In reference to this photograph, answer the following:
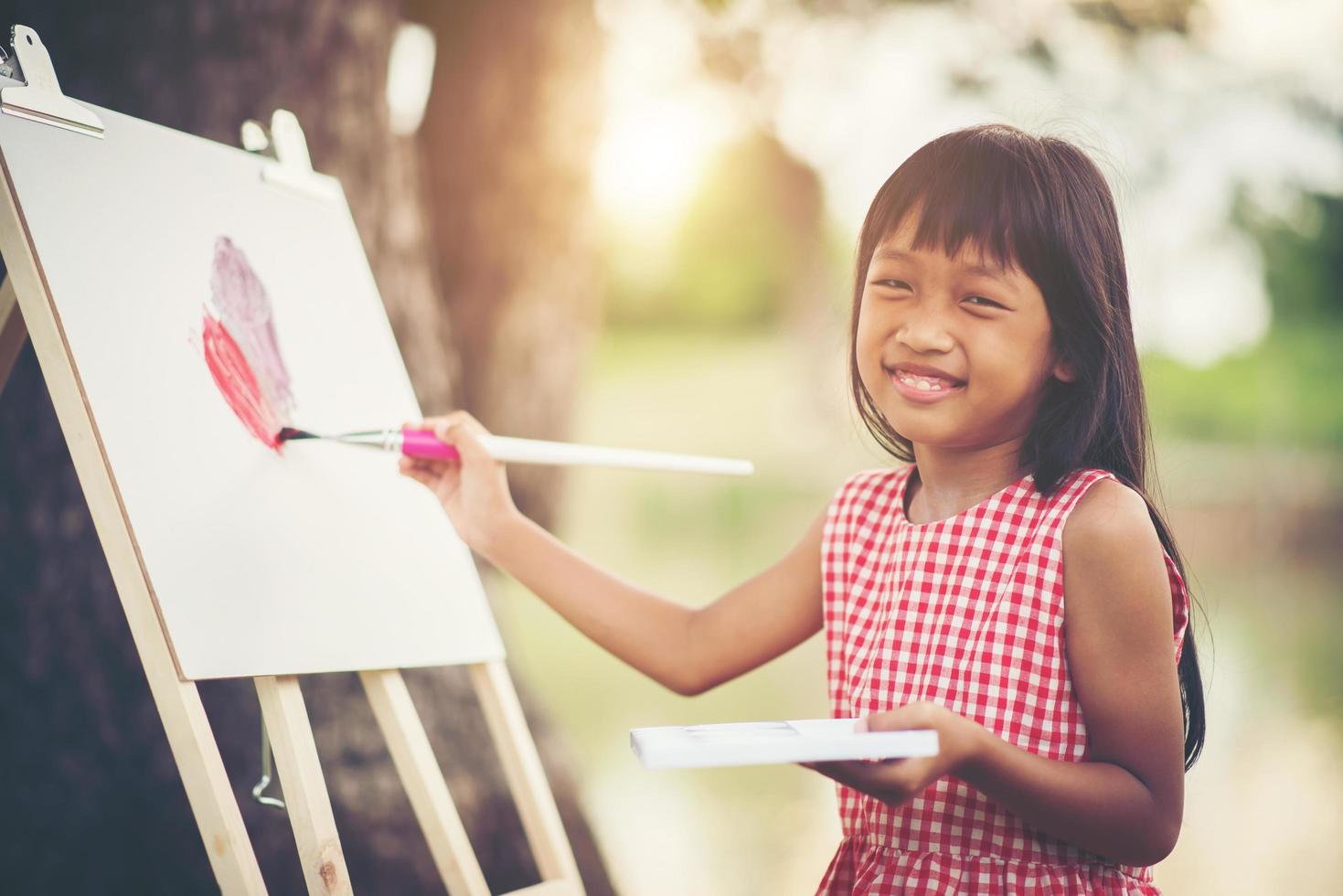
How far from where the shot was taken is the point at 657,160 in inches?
342

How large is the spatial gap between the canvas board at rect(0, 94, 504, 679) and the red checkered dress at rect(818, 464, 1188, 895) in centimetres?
57

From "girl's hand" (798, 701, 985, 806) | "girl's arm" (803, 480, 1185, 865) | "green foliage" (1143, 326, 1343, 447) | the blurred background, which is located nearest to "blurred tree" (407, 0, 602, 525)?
the blurred background

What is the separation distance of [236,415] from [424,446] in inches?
8.5

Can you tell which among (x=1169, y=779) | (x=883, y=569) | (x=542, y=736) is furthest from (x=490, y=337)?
(x=1169, y=779)

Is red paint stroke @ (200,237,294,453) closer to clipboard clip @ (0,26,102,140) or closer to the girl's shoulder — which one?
clipboard clip @ (0,26,102,140)

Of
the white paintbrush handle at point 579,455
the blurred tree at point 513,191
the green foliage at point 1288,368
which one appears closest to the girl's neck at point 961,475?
the white paintbrush handle at point 579,455

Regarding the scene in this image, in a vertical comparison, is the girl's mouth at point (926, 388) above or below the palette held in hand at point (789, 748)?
above

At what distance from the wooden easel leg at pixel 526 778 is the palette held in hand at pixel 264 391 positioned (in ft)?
1.21

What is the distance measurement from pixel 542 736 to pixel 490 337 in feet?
5.73

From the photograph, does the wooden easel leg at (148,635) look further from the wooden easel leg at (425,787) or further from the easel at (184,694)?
the wooden easel leg at (425,787)

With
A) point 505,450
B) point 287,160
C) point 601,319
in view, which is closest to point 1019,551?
point 505,450

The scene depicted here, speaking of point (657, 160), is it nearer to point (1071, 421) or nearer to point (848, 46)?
point (848, 46)

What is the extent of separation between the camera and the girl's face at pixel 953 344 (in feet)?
3.98

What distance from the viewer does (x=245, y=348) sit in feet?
4.66
